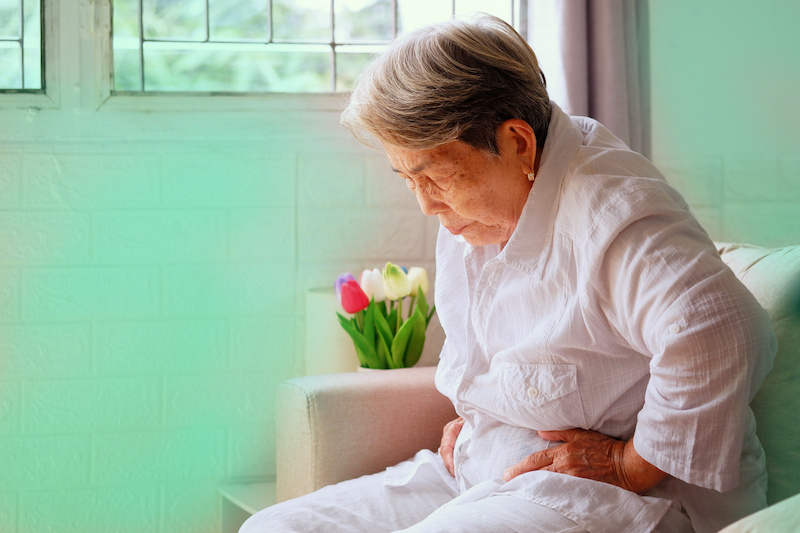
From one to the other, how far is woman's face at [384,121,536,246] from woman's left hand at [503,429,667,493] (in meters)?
0.32

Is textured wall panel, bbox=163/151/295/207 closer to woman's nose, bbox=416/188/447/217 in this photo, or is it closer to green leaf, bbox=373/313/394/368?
green leaf, bbox=373/313/394/368

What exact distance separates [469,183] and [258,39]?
1.23m

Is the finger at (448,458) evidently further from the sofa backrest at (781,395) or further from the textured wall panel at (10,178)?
the textured wall panel at (10,178)

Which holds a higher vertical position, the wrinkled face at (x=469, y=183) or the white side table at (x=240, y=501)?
the wrinkled face at (x=469, y=183)

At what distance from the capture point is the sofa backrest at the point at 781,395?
1028mm

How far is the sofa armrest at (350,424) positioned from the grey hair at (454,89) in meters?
0.54

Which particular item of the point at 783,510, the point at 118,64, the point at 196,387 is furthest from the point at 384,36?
the point at 783,510

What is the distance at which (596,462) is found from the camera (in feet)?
3.28

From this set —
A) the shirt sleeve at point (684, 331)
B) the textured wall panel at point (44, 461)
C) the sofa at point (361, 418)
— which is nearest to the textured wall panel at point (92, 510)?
the textured wall panel at point (44, 461)

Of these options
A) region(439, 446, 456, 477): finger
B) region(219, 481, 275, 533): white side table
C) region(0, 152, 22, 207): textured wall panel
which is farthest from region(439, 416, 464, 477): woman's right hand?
region(0, 152, 22, 207): textured wall panel

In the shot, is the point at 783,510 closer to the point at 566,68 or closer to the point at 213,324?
the point at 566,68

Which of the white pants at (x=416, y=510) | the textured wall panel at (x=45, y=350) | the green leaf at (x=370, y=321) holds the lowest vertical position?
the white pants at (x=416, y=510)

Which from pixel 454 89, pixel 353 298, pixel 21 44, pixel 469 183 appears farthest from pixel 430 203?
pixel 21 44

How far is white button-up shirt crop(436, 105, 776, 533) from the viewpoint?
2.87ft
